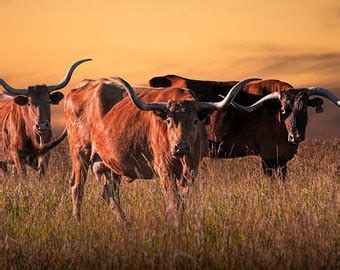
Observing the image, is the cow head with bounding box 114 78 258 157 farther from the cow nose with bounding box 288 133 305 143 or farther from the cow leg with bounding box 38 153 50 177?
the cow leg with bounding box 38 153 50 177

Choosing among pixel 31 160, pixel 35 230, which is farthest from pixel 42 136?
pixel 35 230

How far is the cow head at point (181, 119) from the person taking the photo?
27.1 ft

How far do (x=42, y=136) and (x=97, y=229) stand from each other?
6928mm

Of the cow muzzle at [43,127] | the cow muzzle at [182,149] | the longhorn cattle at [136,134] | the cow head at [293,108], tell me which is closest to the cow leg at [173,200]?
the longhorn cattle at [136,134]

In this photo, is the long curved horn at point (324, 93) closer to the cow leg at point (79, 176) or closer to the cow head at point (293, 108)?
the cow head at point (293, 108)

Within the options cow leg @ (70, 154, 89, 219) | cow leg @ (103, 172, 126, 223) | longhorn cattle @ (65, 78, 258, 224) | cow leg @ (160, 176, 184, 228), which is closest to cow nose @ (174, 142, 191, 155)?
longhorn cattle @ (65, 78, 258, 224)

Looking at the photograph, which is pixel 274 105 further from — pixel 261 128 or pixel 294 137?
pixel 294 137

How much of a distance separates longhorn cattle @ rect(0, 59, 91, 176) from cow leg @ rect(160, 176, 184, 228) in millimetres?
5709

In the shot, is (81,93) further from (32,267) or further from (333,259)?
(333,259)

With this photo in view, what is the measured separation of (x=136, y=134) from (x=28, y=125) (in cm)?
588

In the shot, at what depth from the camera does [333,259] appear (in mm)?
6262

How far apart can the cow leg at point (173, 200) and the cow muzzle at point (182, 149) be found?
47 cm

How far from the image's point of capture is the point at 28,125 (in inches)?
584

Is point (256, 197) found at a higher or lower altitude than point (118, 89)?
lower
